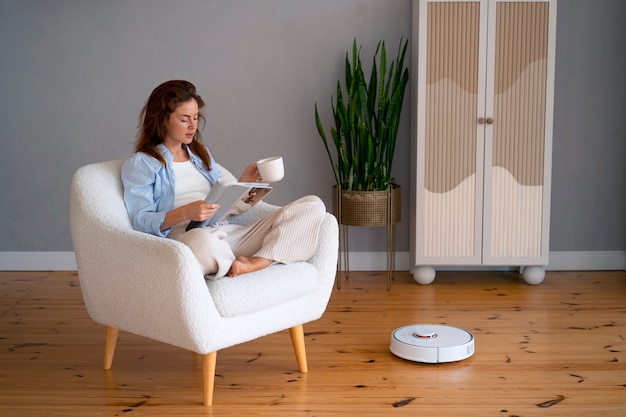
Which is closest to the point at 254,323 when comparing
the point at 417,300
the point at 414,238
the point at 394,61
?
the point at 417,300

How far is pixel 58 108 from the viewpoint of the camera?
175 inches

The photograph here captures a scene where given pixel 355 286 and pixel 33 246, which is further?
pixel 33 246

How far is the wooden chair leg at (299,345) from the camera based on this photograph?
2.92m

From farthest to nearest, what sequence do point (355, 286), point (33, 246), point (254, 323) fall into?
1. point (33, 246)
2. point (355, 286)
3. point (254, 323)

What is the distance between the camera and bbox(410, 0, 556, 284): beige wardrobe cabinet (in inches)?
158

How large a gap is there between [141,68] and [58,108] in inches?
19.4

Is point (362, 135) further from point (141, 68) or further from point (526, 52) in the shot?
point (141, 68)

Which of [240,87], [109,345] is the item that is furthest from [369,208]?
[109,345]

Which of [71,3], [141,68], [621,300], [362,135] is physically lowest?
[621,300]

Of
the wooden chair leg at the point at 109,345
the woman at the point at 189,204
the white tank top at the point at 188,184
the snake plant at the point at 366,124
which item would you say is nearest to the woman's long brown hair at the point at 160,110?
the woman at the point at 189,204

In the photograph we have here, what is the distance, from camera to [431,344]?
305 centimetres

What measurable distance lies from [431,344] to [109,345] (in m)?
1.16

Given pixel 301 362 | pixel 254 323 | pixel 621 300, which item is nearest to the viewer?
pixel 254 323

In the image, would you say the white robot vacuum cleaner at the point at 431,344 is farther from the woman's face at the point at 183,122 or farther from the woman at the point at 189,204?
the woman's face at the point at 183,122
